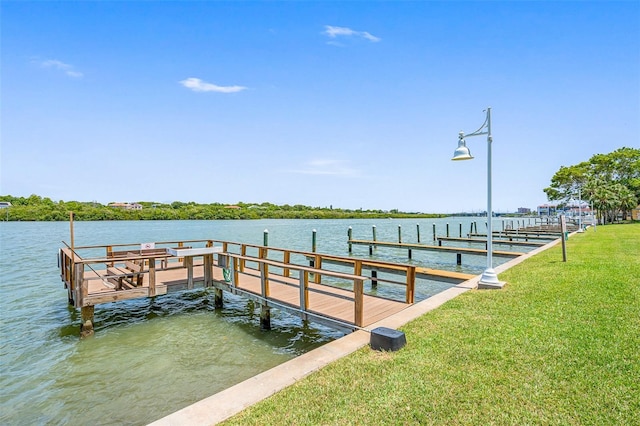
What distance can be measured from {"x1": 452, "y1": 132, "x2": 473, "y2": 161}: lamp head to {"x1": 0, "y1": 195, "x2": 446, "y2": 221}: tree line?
54.3 m

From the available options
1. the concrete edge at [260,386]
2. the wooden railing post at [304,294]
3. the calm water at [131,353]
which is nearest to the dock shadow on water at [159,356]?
the calm water at [131,353]

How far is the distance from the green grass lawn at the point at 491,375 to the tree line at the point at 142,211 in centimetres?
5541

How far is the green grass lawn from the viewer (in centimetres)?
273

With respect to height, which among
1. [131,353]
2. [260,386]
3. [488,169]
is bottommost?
[131,353]

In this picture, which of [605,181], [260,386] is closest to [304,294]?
[260,386]

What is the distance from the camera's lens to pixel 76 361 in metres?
5.99

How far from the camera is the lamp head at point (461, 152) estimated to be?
23.7 feet

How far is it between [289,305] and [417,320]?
2622 millimetres

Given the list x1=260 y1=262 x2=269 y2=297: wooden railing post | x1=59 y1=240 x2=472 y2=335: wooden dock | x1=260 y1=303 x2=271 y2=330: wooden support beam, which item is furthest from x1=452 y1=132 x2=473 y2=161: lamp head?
x1=260 y1=303 x2=271 y2=330: wooden support beam

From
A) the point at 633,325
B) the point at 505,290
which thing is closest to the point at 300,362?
the point at 633,325

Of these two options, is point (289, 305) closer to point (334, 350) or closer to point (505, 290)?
point (334, 350)

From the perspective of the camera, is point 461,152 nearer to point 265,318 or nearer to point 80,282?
point 265,318

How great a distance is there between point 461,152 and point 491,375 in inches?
203

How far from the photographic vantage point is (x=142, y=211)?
7031 cm
